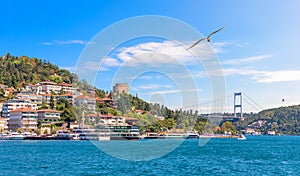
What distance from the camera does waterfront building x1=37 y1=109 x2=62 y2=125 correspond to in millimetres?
74062

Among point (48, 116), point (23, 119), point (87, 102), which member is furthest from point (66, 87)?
point (87, 102)

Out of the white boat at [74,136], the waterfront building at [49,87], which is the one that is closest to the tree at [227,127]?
the waterfront building at [49,87]

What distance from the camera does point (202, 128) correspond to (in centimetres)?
9344

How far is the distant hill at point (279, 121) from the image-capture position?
13812 centimetres

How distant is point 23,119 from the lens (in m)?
73.1

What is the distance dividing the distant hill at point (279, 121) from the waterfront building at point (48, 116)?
7864 cm

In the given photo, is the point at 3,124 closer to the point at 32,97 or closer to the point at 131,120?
the point at 32,97

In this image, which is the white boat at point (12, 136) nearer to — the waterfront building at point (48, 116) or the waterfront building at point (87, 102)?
the waterfront building at point (48, 116)

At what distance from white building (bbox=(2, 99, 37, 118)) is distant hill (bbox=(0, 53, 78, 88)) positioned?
1577 cm

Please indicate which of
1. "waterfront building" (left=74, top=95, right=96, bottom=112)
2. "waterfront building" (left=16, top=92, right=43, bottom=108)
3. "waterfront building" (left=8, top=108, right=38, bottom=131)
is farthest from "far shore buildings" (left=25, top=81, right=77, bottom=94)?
"waterfront building" (left=74, top=95, right=96, bottom=112)

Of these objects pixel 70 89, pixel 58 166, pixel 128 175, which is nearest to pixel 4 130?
pixel 70 89

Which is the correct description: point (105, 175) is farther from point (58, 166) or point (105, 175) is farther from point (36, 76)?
point (36, 76)

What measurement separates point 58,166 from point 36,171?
8.07 ft

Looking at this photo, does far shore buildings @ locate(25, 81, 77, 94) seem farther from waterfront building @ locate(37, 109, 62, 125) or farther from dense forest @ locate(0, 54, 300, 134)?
waterfront building @ locate(37, 109, 62, 125)
